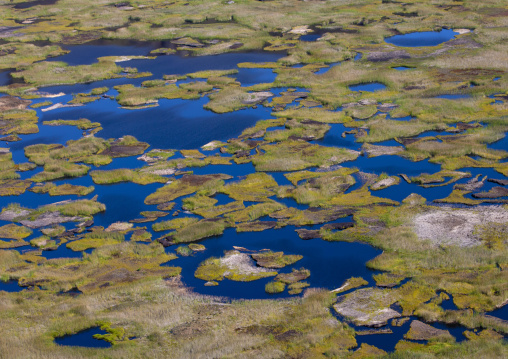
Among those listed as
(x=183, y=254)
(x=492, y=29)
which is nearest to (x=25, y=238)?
(x=183, y=254)

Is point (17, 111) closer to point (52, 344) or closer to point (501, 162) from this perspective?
point (52, 344)

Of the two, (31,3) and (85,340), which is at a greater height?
(31,3)

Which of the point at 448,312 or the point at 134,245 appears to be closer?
the point at 448,312

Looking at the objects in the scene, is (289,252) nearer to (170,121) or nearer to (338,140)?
(338,140)

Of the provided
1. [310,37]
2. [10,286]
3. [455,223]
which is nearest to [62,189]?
[10,286]

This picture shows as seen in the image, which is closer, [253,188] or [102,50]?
[253,188]

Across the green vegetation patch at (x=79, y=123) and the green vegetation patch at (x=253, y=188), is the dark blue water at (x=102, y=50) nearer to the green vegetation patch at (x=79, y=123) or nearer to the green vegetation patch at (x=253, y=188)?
the green vegetation patch at (x=79, y=123)
